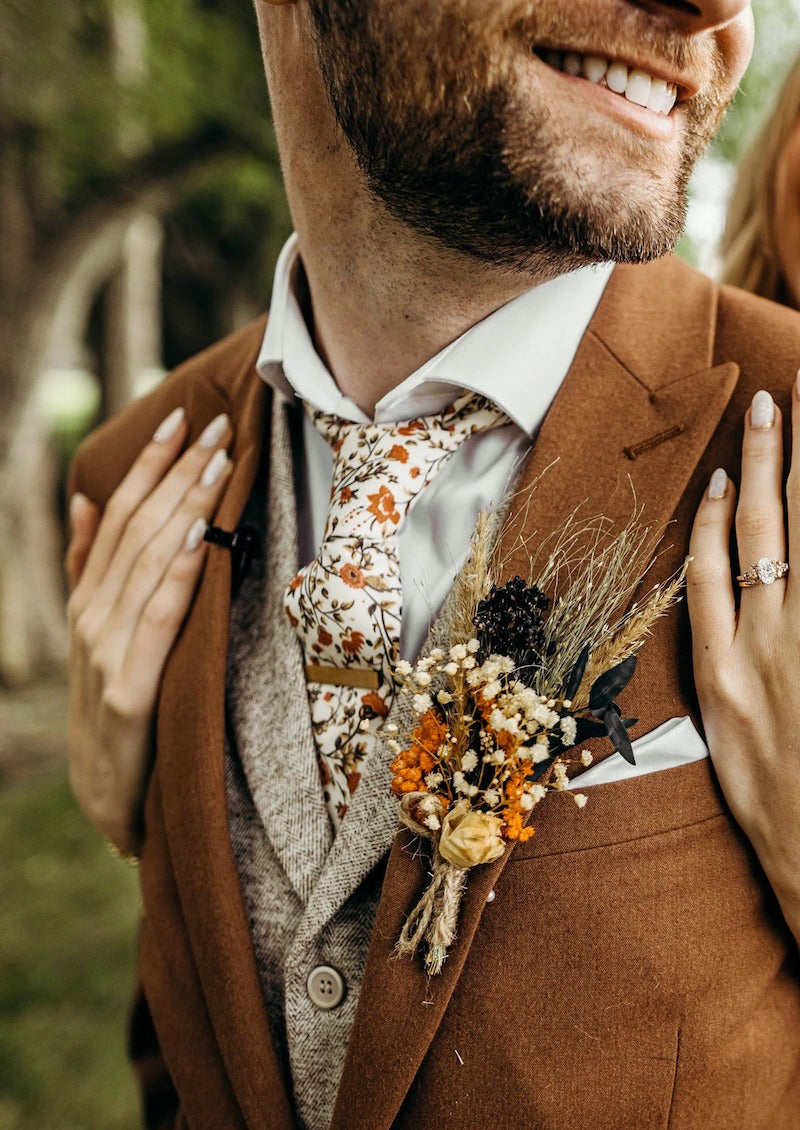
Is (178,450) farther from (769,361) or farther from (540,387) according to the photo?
(769,361)

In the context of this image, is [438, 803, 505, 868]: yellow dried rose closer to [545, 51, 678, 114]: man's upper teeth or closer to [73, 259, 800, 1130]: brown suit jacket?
[73, 259, 800, 1130]: brown suit jacket

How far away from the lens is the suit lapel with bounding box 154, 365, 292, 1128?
1.39 meters

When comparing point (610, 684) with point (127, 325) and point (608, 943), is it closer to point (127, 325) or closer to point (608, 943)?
point (608, 943)

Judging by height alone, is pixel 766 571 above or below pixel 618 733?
above

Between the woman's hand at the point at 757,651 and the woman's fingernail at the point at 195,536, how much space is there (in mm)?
953

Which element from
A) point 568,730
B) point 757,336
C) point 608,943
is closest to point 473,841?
point 568,730

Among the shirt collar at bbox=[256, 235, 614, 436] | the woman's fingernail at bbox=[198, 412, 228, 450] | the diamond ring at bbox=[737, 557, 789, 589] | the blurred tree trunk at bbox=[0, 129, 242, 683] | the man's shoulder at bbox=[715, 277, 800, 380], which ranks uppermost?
the man's shoulder at bbox=[715, 277, 800, 380]

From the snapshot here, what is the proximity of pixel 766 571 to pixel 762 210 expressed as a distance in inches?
62.2

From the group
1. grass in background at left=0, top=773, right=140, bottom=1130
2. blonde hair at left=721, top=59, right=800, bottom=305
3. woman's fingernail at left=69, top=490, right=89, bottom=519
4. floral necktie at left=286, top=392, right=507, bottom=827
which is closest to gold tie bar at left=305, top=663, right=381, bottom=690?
floral necktie at left=286, top=392, right=507, bottom=827

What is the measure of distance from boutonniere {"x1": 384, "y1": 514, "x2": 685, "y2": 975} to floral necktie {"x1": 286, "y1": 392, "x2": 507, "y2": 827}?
0.21 m

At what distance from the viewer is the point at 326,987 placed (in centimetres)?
139

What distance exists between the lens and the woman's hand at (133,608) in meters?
1.75

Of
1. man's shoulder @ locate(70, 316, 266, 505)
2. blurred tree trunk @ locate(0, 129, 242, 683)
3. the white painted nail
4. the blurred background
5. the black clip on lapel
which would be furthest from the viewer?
blurred tree trunk @ locate(0, 129, 242, 683)

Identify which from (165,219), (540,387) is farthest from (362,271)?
(165,219)
